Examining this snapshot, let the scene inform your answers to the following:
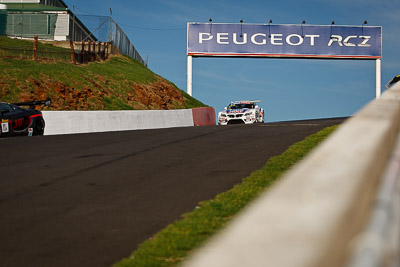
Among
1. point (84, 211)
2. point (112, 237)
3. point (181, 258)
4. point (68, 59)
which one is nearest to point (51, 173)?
point (84, 211)

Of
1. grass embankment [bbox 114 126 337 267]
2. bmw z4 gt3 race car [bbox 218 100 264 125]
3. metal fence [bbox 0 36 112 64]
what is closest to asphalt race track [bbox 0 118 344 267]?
grass embankment [bbox 114 126 337 267]

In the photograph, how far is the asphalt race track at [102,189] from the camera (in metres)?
5.79

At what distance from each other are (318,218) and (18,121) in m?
18.7

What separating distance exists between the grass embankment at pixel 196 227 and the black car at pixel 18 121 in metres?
12.1

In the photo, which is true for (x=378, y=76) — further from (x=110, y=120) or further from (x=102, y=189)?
(x=102, y=189)

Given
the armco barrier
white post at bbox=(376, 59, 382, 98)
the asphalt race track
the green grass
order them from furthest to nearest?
white post at bbox=(376, 59, 382, 98)
the green grass
the armco barrier
the asphalt race track

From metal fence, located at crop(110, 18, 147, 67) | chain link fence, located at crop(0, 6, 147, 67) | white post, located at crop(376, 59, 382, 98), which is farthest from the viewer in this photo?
white post, located at crop(376, 59, 382, 98)

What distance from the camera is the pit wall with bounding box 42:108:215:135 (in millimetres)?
23266

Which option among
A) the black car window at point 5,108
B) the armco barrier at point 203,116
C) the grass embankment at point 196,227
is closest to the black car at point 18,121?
the black car window at point 5,108

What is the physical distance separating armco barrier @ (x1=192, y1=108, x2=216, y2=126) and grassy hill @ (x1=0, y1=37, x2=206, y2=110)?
6.15 meters

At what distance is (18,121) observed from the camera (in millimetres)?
19047

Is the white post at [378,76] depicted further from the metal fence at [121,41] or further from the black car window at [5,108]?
the black car window at [5,108]

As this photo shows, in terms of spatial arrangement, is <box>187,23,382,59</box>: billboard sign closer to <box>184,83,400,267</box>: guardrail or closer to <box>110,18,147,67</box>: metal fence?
<box>110,18,147,67</box>: metal fence

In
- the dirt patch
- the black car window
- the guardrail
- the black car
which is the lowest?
the guardrail
